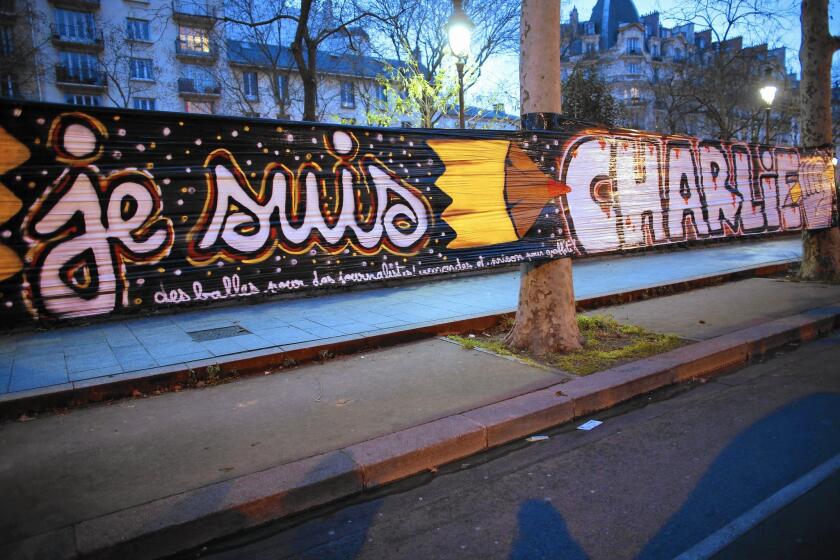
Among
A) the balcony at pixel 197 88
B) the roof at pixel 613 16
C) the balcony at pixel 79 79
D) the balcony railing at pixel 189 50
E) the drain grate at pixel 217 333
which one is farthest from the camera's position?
the roof at pixel 613 16

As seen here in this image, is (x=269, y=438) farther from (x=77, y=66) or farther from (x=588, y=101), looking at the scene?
(x=77, y=66)

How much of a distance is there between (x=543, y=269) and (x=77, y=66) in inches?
1734

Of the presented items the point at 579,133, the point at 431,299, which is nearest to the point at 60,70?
the point at 431,299

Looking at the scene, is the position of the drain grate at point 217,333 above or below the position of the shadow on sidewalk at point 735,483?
above

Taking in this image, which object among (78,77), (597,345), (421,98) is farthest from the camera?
(78,77)

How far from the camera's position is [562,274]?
5992mm

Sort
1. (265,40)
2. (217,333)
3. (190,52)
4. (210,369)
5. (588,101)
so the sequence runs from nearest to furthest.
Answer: (210,369), (217,333), (588,101), (265,40), (190,52)

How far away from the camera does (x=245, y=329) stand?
7.20 metres

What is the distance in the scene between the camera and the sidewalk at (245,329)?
551cm

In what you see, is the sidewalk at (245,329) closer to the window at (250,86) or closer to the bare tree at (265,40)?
the bare tree at (265,40)

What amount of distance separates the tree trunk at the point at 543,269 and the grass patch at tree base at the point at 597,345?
18 centimetres

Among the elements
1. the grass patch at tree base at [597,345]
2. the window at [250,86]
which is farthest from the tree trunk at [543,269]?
the window at [250,86]

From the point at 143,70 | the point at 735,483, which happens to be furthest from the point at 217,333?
the point at 143,70

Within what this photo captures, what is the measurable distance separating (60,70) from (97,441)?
4296 cm
